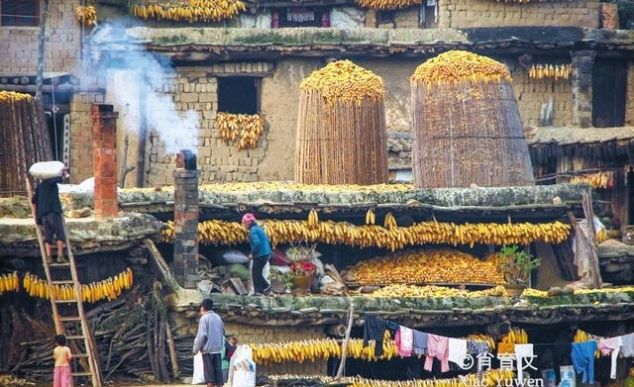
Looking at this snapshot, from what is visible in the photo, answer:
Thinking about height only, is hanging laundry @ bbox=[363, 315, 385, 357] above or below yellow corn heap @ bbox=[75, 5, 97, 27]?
below

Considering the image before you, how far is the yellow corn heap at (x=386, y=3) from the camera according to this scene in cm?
4184

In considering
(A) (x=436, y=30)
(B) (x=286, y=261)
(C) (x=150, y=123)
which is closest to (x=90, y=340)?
(B) (x=286, y=261)

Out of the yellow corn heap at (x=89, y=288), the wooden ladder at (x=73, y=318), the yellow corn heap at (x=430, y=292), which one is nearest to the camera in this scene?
the wooden ladder at (x=73, y=318)

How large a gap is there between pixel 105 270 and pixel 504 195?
25.5 ft

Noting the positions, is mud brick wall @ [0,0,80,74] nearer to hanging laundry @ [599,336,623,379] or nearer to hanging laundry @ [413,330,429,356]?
hanging laundry @ [413,330,429,356]

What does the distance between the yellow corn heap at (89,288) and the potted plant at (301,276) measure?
3021 mm

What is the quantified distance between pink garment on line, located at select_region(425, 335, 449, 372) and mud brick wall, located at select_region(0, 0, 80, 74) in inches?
441

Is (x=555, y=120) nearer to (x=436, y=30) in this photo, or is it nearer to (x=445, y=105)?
(x=436, y=30)

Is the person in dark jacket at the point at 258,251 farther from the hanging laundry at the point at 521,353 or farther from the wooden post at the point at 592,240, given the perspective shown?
the wooden post at the point at 592,240

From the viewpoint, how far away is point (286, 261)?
33781 millimetres

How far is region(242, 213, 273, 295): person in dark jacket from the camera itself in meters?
32.3

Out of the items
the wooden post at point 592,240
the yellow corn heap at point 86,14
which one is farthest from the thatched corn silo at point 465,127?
the yellow corn heap at point 86,14

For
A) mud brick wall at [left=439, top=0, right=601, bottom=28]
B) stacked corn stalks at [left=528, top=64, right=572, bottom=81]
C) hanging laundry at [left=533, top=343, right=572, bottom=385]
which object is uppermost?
mud brick wall at [left=439, top=0, right=601, bottom=28]

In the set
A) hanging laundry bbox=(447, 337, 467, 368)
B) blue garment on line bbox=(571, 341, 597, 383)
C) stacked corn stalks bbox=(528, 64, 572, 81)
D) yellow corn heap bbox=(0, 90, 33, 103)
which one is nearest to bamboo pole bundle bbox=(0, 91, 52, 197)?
yellow corn heap bbox=(0, 90, 33, 103)
